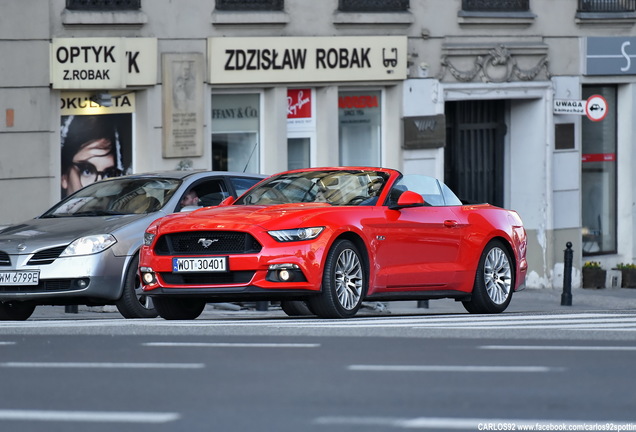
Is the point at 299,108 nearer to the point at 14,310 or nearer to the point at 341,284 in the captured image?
the point at 14,310

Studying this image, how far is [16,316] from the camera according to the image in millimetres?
16391

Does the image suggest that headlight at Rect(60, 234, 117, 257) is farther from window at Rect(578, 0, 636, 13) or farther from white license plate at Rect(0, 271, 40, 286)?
window at Rect(578, 0, 636, 13)

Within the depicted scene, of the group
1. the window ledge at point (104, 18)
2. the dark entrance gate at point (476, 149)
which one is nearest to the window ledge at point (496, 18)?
the dark entrance gate at point (476, 149)

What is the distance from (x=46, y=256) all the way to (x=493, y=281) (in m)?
4.32

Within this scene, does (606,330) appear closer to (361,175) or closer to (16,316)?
(361,175)

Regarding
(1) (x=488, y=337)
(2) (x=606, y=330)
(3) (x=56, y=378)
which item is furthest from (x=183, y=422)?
(2) (x=606, y=330)

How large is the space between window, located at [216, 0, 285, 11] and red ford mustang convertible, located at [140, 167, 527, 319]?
960 cm

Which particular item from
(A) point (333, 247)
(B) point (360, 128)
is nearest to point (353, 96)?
(B) point (360, 128)

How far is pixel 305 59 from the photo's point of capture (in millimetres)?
25781

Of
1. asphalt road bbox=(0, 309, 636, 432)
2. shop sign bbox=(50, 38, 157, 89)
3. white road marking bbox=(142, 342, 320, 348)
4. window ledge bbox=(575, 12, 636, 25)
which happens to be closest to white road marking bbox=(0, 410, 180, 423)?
asphalt road bbox=(0, 309, 636, 432)

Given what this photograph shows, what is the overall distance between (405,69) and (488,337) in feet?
52.1

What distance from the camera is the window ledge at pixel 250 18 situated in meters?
24.9

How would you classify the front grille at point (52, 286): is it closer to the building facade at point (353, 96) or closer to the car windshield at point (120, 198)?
the car windshield at point (120, 198)

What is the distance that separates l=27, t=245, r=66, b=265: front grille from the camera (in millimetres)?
15164
